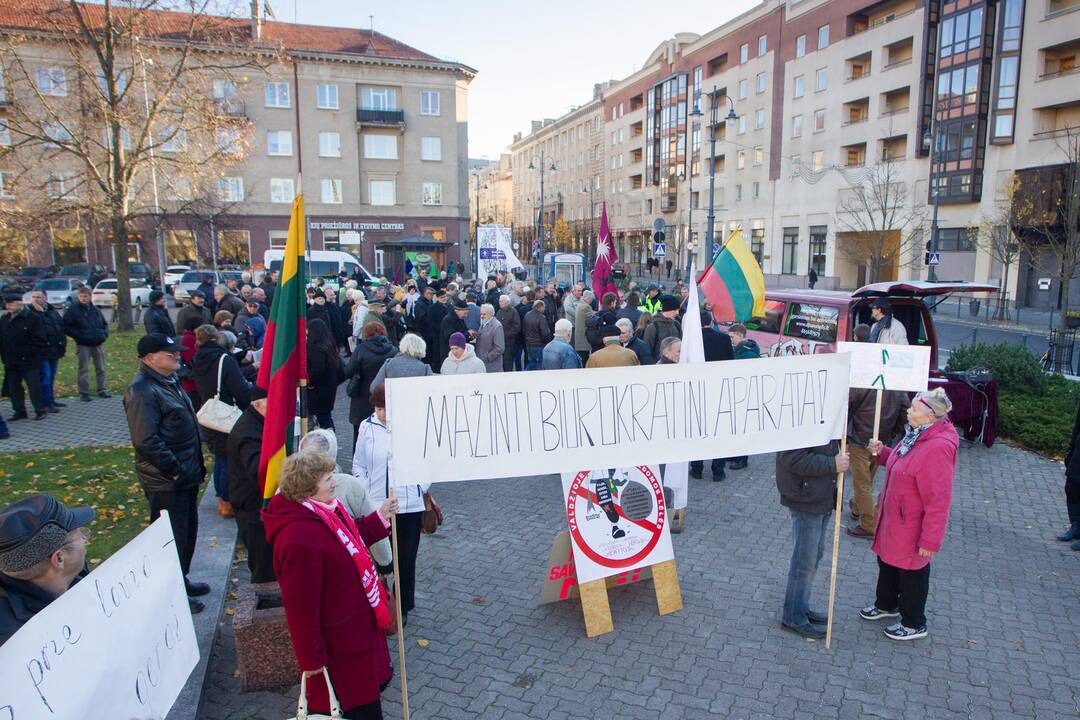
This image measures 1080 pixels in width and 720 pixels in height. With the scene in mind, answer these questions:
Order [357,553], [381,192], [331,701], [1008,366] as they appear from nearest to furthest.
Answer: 1. [331,701]
2. [357,553]
3. [1008,366]
4. [381,192]

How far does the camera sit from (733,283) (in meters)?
10.6

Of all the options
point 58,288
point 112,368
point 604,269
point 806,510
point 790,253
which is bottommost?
point 112,368

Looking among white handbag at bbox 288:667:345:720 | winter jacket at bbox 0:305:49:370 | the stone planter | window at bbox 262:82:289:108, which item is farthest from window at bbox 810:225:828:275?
white handbag at bbox 288:667:345:720

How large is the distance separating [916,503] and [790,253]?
49.2m

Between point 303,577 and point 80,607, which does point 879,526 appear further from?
point 80,607

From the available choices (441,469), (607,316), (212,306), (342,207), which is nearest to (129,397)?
(441,469)

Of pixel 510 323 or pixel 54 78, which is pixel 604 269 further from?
pixel 54 78

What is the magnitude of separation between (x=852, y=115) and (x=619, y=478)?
4798cm

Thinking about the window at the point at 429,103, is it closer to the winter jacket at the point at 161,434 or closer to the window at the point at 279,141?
the window at the point at 279,141

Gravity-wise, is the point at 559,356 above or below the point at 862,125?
below

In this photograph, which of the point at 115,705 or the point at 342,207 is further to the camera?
the point at 342,207

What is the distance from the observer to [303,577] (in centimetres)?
303

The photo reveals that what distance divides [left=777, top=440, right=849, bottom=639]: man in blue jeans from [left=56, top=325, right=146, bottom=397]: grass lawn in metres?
10.3

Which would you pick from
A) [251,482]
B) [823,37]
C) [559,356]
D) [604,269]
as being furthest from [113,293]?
[823,37]
